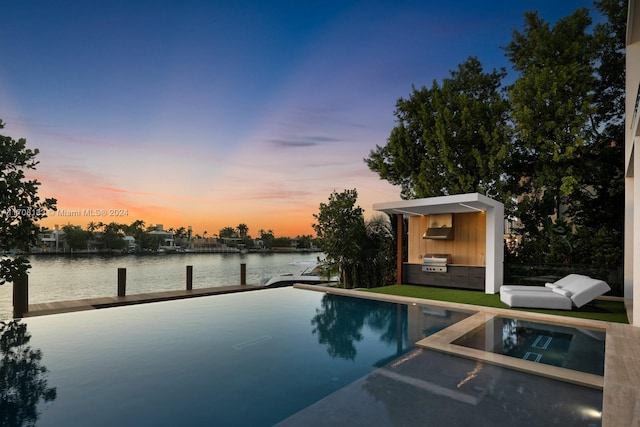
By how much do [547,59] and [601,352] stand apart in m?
10.9

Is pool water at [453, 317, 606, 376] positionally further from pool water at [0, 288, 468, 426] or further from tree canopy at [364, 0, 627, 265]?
tree canopy at [364, 0, 627, 265]

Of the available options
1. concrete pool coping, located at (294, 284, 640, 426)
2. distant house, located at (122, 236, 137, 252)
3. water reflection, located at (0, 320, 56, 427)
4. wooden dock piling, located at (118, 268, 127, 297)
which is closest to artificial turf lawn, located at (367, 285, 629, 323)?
concrete pool coping, located at (294, 284, 640, 426)

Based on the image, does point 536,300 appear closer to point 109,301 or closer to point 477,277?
point 477,277

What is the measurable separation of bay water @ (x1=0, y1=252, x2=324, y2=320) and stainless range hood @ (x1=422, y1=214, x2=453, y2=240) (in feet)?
13.4

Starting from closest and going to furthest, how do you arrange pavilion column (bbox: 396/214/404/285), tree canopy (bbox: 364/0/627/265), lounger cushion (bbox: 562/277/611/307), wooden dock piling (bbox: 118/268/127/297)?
lounger cushion (bbox: 562/277/611/307), wooden dock piling (bbox: 118/268/127/297), tree canopy (bbox: 364/0/627/265), pavilion column (bbox: 396/214/404/285)

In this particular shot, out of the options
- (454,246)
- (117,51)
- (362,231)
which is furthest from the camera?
(362,231)

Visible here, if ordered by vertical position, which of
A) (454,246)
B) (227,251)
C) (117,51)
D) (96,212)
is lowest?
(227,251)

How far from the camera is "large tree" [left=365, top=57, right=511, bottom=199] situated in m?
13.4

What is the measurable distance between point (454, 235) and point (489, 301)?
3.19 meters

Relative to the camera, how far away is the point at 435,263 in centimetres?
1116

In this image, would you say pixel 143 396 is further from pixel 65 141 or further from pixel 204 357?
pixel 65 141

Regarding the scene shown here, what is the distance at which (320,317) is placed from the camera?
24.6ft

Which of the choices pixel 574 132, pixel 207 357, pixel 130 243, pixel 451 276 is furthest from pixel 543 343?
pixel 130 243

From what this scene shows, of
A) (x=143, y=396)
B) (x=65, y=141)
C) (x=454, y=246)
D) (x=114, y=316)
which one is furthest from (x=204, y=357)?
(x=65, y=141)
